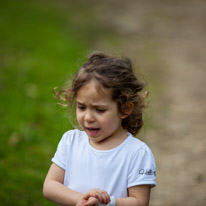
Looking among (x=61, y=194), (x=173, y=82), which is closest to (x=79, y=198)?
(x=61, y=194)

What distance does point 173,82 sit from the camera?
7.39 metres

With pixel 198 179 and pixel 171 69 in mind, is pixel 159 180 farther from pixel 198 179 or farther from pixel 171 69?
pixel 171 69

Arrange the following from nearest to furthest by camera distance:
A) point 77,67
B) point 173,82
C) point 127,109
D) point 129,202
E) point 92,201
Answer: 1. point 92,201
2. point 129,202
3. point 127,109
4. point 77,67
5. point 173,82

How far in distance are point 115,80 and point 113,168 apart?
0.48 metres

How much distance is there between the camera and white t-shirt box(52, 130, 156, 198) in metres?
2.12

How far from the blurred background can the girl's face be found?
0.50m

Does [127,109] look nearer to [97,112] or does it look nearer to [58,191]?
[97,112]

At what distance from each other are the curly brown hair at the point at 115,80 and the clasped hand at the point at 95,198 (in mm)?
490

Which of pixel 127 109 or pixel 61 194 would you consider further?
pixel 127 109

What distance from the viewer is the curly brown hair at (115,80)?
214cm

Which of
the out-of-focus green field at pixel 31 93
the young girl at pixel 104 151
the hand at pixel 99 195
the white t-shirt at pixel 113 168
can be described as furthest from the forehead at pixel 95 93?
the out-of-focus green field at pixel 31 93

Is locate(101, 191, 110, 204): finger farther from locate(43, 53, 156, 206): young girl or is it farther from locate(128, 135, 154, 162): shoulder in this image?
locate(128, 135, 154, 162): shoulder

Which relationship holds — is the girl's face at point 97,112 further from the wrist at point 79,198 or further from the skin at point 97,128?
the wrist at point 79,198

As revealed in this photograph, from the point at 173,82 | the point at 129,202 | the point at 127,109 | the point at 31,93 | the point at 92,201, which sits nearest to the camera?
the point at 92,201
